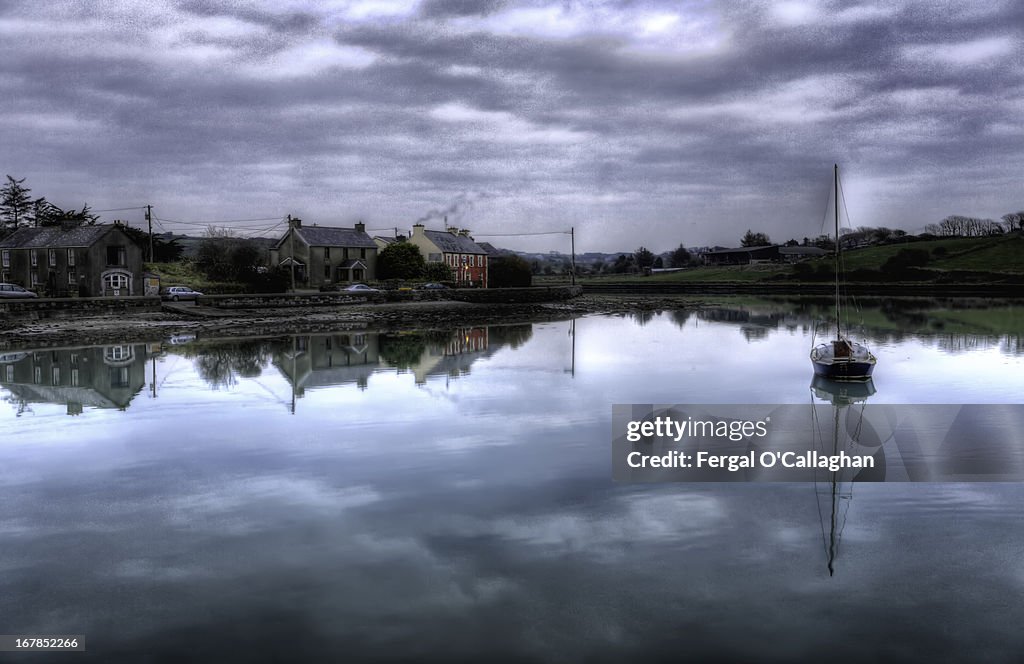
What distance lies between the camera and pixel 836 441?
19984mm

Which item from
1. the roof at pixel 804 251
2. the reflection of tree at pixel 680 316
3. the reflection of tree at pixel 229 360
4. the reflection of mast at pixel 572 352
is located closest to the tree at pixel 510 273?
the reflection of tree at pixel 680 316

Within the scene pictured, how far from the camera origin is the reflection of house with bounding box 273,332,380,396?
30.5 meters

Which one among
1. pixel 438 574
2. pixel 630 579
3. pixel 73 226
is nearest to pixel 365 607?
pixel 438 574

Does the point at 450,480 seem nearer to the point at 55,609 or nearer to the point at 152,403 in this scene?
the point at 55,609

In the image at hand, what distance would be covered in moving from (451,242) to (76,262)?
Answer: 53869 millimetres

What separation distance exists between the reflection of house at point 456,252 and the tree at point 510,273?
2047 millimetres

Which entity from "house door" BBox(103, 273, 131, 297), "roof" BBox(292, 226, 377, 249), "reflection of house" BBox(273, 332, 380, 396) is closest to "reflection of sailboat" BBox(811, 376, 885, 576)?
"reflection of house" BBox(273, 332, 380, 396)

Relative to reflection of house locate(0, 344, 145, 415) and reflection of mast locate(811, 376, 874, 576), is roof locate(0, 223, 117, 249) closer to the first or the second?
reflection of house locate(0, 344, 145, 415)

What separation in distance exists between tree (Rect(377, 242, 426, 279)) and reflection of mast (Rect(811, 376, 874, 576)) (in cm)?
6851

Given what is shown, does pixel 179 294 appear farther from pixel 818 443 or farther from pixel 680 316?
pixel 818 443

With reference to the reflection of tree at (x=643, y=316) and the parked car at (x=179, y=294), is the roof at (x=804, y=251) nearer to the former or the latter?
the reflection of tree at (x=643, y=316)

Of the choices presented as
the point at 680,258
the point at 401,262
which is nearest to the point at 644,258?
the point at 680,258

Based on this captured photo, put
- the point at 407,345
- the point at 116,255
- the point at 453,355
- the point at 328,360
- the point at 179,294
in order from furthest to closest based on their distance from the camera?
the point at 116,255 < the point at 179,294 < the point at 407,345 < the point at 453,355 < the point at 328,360

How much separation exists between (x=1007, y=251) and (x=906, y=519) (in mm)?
142693
